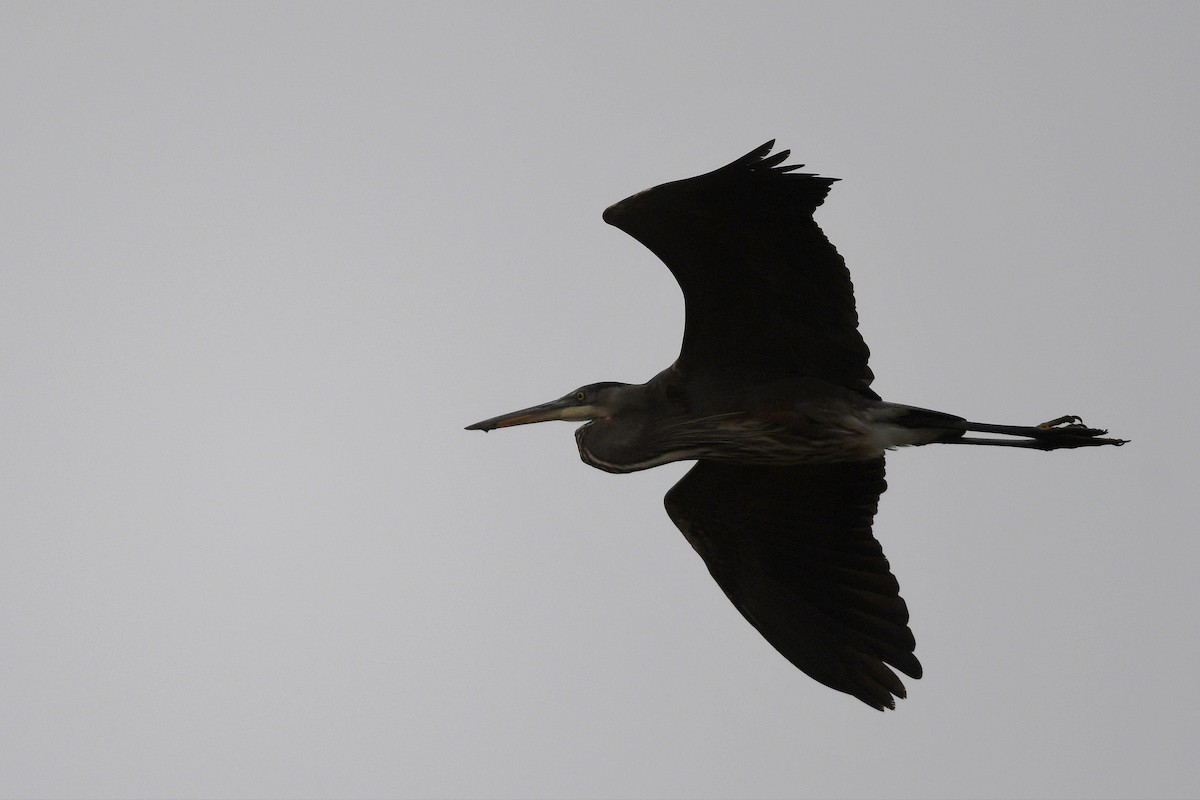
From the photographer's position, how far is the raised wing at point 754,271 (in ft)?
24.2

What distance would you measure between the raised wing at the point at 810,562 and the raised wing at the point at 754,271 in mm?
949

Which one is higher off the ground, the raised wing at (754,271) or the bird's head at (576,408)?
the raised wing at (754,271)

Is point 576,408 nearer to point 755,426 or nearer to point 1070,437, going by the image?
point 755,426

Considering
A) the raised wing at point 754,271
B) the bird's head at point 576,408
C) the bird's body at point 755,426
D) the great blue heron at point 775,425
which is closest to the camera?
the raised wing at point 754,271

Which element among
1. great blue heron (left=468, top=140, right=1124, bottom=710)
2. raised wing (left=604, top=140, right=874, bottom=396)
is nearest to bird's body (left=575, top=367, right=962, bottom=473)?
great blue heron (left=468, top=140, right=1124, bottom=710)

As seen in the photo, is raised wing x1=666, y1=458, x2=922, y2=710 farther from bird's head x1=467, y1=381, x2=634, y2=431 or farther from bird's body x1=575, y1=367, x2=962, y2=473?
bird's head x1=467, y1=381, x2=634, y2=431

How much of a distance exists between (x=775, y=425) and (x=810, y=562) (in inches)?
47.9

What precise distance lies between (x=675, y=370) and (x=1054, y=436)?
89.4 inches

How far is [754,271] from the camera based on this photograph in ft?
25.7

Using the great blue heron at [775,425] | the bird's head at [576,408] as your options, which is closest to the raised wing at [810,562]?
the great blue heron at [775,425]

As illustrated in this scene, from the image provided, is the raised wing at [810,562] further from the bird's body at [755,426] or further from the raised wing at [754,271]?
the raised wing at [754,271]

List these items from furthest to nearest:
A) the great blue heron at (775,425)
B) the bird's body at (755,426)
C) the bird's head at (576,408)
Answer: the bird's head at (576,408) < the bird's body at (755,426) < the great blue heron at (775,425)

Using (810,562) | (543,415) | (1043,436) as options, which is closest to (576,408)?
(543,415)

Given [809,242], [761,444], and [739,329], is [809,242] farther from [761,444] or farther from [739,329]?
[761,444]
